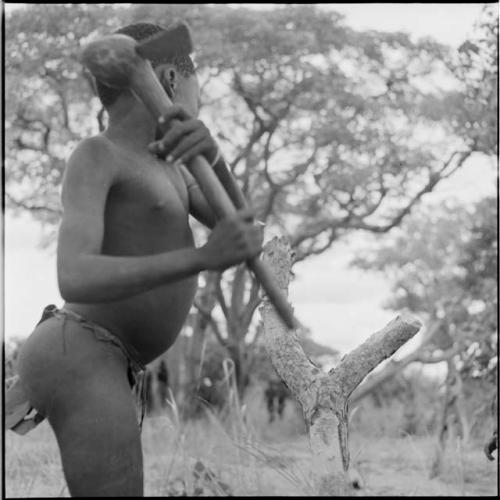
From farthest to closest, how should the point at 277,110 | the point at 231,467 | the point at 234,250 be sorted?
the point at 277,110 < the point at 231,467 < the point at 234,250

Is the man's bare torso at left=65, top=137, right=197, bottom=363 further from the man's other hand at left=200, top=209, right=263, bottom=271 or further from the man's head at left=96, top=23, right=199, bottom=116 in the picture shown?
the man's other hand at left=200, top=209, right=263, bottom=271

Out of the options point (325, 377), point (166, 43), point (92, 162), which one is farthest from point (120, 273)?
point (325, 377)

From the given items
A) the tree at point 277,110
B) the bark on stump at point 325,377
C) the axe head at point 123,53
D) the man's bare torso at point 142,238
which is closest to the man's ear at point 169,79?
the man's bare torso at point 142,238

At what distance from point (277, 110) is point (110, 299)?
13.5m

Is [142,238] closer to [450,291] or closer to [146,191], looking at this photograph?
[146,191]

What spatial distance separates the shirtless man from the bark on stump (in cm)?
100

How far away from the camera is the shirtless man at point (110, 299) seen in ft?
6.22

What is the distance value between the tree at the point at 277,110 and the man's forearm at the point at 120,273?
11.4 m

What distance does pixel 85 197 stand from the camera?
1.96 meters

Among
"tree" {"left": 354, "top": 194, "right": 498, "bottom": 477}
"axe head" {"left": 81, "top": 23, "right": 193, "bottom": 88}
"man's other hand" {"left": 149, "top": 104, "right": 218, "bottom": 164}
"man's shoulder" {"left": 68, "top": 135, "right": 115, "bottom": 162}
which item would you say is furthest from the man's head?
"tree" {"left": 354, "top": 194, "right": 498, "bottom": 477}

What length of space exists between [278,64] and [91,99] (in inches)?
123

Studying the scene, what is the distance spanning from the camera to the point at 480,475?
9.16m

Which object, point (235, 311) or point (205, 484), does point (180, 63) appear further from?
point (235, 311)

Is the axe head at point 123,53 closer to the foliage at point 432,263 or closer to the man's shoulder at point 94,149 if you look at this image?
the man's shoulder at point 94,149
